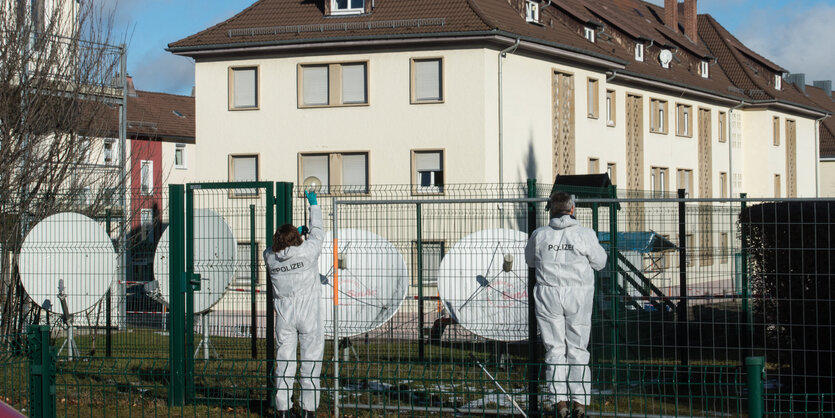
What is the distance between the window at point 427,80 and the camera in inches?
1110

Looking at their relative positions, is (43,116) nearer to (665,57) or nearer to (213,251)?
(213,251)

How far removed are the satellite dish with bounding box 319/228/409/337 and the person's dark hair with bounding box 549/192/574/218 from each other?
2.06m

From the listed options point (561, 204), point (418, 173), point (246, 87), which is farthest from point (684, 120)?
point (561, 204)

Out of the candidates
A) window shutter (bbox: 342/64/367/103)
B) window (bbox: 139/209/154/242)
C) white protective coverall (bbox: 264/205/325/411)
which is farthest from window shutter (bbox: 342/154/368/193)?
white protective coverall (bbox: 264/205/325/411)

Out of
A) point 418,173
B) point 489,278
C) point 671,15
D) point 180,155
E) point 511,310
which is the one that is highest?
point 671,15

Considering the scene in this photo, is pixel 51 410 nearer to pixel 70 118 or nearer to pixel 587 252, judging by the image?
pixel 587 252

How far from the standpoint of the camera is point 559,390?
315 inches

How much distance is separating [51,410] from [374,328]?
419 centimetres

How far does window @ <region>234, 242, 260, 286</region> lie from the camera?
389 inches

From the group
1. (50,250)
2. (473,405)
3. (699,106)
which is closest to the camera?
(473,405)

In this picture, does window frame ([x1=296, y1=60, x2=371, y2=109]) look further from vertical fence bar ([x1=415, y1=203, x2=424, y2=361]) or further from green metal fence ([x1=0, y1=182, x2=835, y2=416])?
green metal fence ([x1=0, y1=182, x2=835, y2=416])

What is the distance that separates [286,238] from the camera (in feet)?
28.2

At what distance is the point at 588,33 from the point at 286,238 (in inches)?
1138

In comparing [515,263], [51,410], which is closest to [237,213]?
[515,263]
